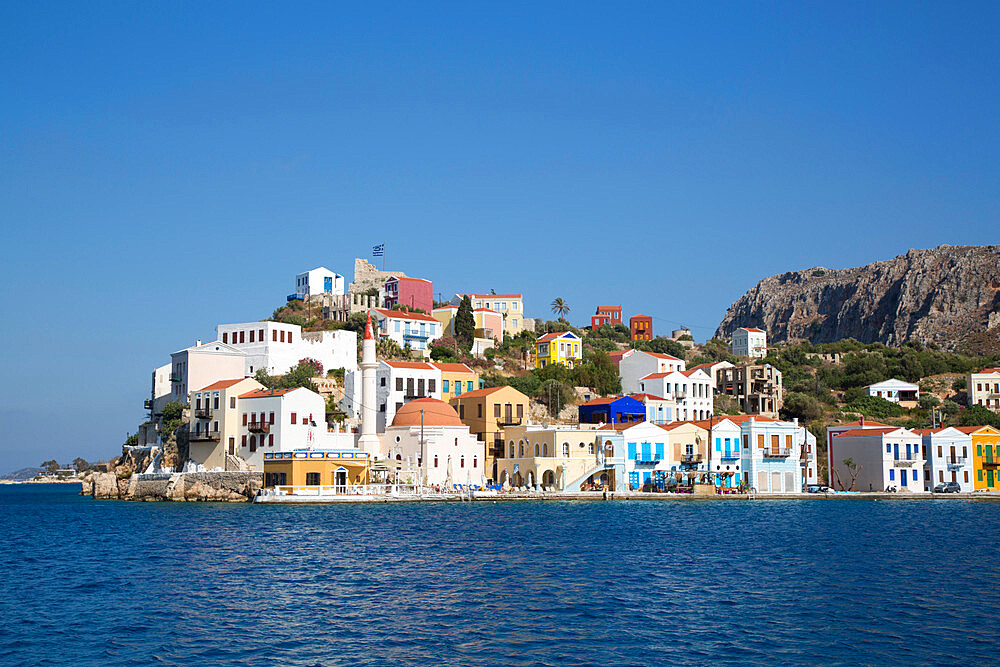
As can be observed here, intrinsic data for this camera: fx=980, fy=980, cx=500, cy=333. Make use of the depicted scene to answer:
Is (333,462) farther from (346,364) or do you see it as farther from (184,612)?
(184,612)

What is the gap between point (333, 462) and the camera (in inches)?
2408

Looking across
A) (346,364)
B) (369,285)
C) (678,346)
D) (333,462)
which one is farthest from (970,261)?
(333,462)

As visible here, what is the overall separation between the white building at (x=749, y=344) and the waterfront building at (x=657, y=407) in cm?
4689

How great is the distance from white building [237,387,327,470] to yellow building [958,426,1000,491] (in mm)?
47473

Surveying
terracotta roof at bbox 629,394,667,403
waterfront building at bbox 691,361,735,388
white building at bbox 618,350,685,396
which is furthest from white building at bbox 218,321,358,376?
waterfront building at bbox 691,361,735,388

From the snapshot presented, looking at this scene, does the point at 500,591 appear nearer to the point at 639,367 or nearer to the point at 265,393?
the point at 265,393

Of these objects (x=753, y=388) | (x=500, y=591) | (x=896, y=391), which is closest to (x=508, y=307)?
(x=753, y=388)

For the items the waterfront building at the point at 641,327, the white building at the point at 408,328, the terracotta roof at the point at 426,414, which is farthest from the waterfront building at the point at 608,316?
the terracotta roof at the point at 426,414

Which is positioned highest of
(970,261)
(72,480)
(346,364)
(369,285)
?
(970,261)

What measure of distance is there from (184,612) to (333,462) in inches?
1445

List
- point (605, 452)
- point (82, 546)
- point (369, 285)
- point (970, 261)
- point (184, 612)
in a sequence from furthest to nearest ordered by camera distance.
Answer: point (970, 261), point (369, 285), point (605, 452), point (82, 546), point (184, 612)

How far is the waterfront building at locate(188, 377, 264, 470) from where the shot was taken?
65.4 metres

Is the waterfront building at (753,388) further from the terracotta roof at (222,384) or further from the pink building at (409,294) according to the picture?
the terracotta roof at (222,384)

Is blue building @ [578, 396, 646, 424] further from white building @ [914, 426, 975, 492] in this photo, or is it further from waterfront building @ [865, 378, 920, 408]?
waterfront building @ [865, 378, 920, 408]
